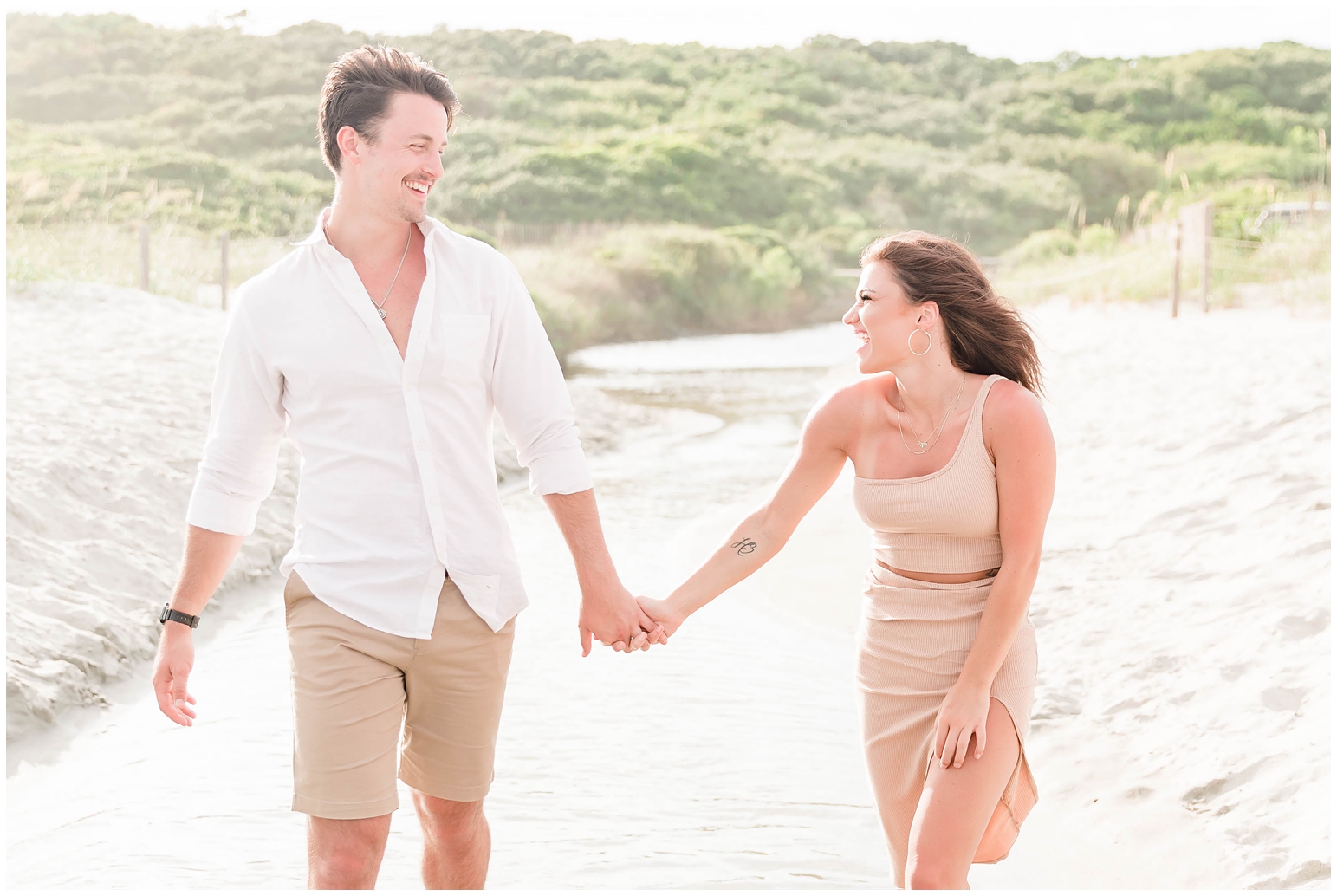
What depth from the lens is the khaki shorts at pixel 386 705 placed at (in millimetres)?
2621

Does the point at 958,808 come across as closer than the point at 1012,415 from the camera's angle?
Yes

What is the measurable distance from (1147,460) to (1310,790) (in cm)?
521

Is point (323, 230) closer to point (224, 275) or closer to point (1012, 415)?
point (1012, 415)

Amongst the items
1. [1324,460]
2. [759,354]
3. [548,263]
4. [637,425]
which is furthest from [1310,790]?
[548,263]

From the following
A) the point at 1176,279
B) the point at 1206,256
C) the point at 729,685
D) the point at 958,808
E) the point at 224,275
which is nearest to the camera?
the point at 958,808

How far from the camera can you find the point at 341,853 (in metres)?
2.61

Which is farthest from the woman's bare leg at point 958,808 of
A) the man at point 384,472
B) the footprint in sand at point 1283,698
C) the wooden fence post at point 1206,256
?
the wooden fence post at point 1206,256

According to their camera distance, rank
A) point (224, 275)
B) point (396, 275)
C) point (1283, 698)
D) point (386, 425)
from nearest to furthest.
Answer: point (386, 425)
point (396, 275)
point (1283, 698)
point (224, 275)

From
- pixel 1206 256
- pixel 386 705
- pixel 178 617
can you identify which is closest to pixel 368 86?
pixel 178 617

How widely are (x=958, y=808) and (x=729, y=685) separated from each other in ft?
10.9

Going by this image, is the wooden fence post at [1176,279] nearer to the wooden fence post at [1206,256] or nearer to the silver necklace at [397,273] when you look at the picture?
the wooden fence post at [1206,256]

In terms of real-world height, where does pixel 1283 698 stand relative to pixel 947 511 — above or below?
below

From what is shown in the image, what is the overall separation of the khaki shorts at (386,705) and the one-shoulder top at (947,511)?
2.95ft

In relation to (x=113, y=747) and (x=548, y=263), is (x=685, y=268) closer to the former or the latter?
(x=548, y=263)
